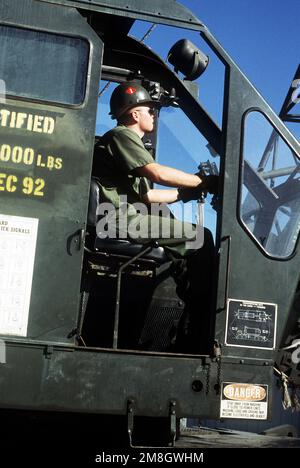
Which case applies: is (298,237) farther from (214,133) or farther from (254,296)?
(214,133)

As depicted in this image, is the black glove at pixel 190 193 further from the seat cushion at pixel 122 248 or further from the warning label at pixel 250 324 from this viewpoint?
the warning label at pixel 250 324

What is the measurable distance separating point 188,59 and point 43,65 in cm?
149

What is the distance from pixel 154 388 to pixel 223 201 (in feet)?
3.97

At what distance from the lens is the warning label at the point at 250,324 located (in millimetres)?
3729

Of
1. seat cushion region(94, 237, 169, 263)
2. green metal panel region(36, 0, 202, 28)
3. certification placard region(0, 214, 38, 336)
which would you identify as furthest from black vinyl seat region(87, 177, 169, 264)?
green metal panel region(36, 0, 202, 28)

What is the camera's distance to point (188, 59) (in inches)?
189

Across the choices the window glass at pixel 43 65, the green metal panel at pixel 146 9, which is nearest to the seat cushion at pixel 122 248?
the window glass at pixel 43 65

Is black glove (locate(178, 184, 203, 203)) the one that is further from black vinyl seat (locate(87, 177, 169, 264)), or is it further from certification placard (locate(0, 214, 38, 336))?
certification placard (locate(0, 214, 38, 336))

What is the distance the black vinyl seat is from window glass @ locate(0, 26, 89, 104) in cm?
62

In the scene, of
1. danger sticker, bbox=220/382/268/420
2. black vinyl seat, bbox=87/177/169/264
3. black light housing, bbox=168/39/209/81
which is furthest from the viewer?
black light housing, bbox=168/39/209/81

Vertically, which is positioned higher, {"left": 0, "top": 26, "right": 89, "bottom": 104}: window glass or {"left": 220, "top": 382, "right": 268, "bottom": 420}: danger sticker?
{"left": 0, "top": 26, "right": 89, "bottom": 104}: window glass

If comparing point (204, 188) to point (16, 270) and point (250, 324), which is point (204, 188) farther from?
point (16, 270)

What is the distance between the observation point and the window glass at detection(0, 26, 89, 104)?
3.65 m

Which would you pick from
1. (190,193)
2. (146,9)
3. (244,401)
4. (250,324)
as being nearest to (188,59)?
(146,9)
